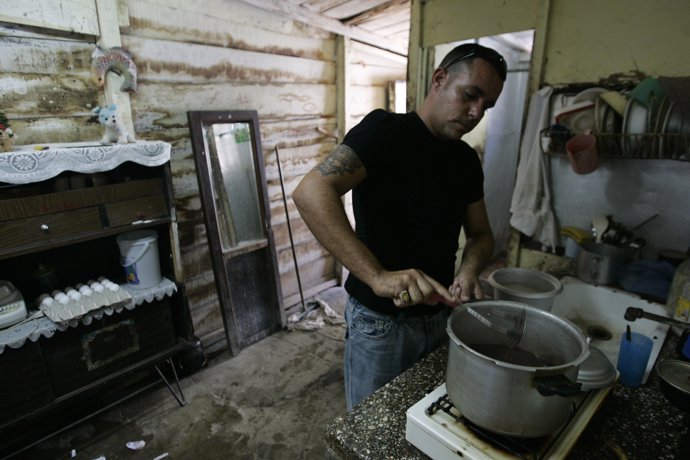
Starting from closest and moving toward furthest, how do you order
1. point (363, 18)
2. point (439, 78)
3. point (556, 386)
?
point (556, 386) < point (439, 78) < point (363, 18)

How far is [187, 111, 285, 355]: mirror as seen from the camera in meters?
2.77

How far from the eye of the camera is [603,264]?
1.97 m

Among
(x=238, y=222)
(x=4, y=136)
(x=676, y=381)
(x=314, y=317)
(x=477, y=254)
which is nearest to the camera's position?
(x=676, y=381)

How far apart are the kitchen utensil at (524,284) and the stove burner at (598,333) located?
34 centimetres

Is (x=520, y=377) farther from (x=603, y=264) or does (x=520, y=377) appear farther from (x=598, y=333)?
(x=603, y=264)

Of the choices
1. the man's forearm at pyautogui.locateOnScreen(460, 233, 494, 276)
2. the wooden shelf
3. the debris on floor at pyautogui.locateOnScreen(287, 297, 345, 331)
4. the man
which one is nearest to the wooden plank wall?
the debris on floor at pyautogui.locateOnScreen(287, 297, 345, 331)

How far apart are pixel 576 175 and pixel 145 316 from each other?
2641mm

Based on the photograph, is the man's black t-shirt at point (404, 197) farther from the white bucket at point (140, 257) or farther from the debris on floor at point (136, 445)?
the debris on floor at point (136, 445)

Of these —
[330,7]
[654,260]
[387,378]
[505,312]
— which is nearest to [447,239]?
[505,312]

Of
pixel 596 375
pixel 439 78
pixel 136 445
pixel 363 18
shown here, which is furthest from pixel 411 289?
pixel 363 18

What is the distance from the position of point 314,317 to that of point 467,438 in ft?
9.30

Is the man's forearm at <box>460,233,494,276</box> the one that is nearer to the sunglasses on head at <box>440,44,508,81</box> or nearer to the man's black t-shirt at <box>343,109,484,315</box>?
the man's black t-shirt at <box>343,109,484,315</box>

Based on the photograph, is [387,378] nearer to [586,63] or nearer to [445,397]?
[445,397]

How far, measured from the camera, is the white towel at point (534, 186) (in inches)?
87.0
